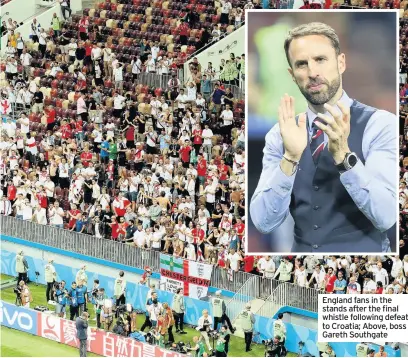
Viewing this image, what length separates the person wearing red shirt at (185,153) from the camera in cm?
3266

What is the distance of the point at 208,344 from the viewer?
2734 centimetres

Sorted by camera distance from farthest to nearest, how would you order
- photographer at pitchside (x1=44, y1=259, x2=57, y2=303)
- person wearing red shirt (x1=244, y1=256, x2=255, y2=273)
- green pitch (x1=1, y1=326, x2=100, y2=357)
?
photographer at pitchside (x1=44, y1=259, x2=57, y2=303) → person wearing red shirt (x1=244, y1=256, x2=255, y2=273) → green pitch (x1=1, y1=326, x2=100, y2=357)

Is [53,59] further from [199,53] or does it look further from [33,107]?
[199,53]

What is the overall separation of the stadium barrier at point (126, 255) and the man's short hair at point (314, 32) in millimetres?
8178

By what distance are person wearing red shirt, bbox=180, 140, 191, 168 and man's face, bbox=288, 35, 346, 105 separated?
1204 cm

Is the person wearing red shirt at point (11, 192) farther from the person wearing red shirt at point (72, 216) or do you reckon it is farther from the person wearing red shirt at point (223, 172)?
the person wearing red shirt at point (223, 172)

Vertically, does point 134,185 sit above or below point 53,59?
below

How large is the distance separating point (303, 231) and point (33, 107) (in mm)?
17260

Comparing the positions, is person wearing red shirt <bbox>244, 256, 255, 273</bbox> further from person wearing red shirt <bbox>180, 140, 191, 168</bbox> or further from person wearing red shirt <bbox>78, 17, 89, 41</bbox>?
person wearing red shirt <bbox>78, 17, 89, 41</bbox>

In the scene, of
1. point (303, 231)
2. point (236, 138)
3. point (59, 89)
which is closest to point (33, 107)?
point (59, 89)

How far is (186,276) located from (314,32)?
10.2 metres

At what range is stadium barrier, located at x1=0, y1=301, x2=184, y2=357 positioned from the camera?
27016mm

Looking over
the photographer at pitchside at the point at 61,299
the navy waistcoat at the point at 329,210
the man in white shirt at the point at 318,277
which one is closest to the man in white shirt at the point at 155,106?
the photographer at pitchside at the point at 61,299

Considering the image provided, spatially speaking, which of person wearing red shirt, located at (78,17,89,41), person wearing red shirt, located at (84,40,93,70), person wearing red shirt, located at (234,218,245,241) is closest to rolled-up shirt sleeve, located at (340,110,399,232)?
person wearing red shirt, located at (234,218,245,241)
